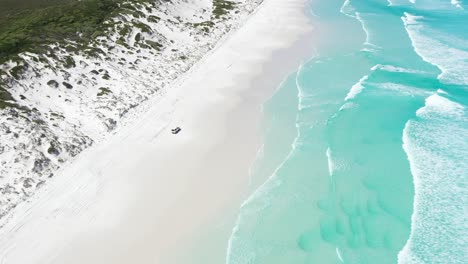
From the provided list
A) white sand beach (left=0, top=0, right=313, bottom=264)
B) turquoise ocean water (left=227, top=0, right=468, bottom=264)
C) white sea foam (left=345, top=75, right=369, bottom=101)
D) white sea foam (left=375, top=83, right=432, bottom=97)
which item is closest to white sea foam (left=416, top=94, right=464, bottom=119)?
turquoise ocean water (left=227, top=0, right=468, bottom=264)

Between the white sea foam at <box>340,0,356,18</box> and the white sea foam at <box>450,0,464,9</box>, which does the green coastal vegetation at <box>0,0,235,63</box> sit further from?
the white sea foam at <box>450,0,464,9</box>

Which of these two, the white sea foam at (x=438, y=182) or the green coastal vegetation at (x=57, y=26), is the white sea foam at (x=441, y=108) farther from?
the green coastal vegetation at (x=57, y=26)

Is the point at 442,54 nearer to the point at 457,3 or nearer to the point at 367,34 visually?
the point at 367,34

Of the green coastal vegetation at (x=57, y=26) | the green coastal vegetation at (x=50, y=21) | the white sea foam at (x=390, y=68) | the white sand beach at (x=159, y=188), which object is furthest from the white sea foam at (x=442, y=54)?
the green coastal vegetation at (x=50, y=21)

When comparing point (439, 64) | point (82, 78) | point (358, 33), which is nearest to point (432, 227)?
point (439, 64)

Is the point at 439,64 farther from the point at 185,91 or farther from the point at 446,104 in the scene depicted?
the point at 185,91

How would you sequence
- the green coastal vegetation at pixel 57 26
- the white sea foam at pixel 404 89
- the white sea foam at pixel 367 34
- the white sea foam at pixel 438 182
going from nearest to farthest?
the white sea foam at pixel 438 182 < the white sea foam at pixel 404 89 < the green coastal vegetation at pixel 57 26 < the white sea foam at pixel 367 34

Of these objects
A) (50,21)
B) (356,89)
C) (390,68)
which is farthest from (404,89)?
(50,21)
